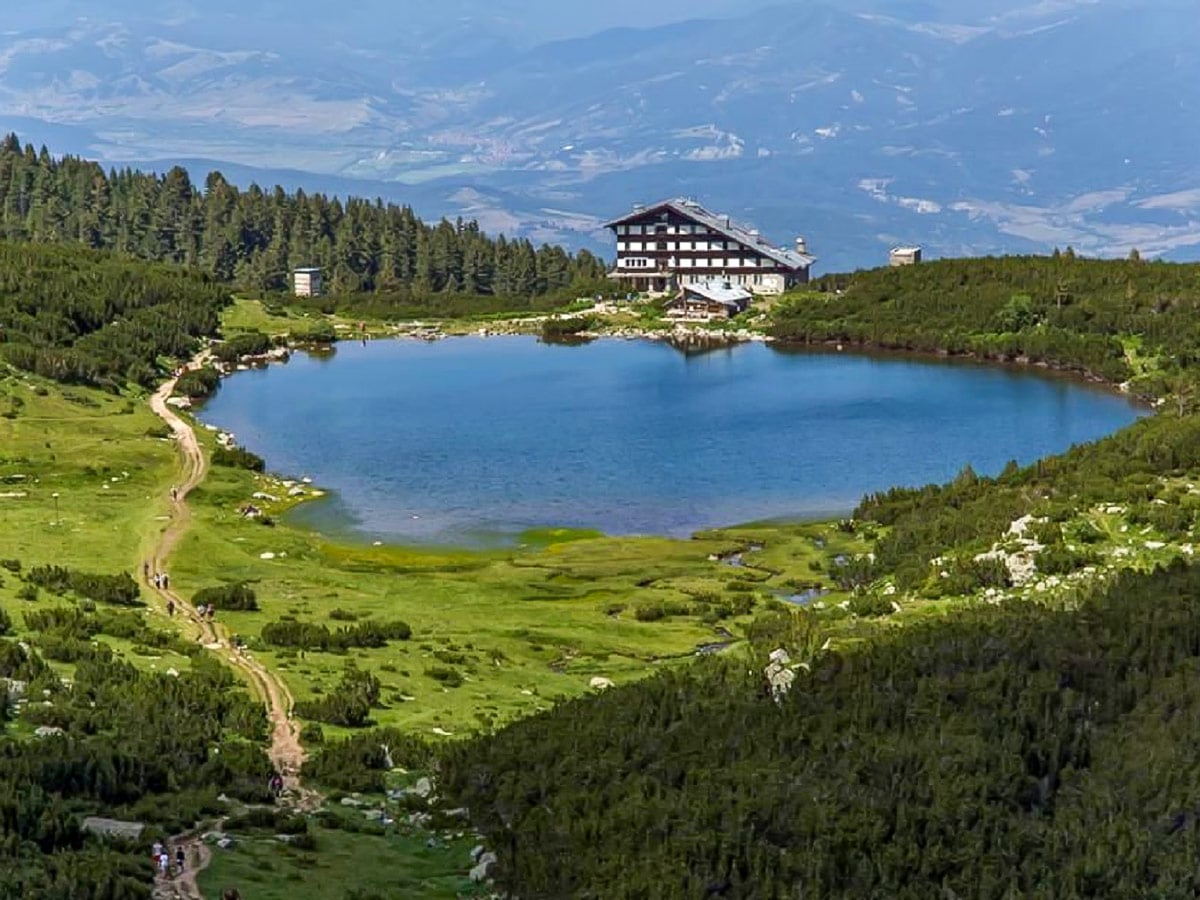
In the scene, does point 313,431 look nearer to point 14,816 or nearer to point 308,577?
point 308,577

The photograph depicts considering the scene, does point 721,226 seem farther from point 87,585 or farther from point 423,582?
point 87,585

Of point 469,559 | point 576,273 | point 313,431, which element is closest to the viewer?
point 469,559

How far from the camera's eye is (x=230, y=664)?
35.0 meters

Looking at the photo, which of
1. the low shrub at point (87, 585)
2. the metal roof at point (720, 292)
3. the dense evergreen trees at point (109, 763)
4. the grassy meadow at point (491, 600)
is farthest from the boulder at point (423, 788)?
the metal roof at point (720, 292)

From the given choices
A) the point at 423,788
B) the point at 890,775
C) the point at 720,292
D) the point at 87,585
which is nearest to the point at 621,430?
the point at 87,585

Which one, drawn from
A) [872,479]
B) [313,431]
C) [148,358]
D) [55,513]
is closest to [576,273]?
[148,358]

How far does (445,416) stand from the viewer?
7231cm

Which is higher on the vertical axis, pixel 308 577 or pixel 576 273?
pixel 576 273

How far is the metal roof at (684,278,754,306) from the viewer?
104600 mm

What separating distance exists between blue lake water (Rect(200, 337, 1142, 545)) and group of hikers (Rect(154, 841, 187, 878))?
87.9 ft

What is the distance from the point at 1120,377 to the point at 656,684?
55.2 meters

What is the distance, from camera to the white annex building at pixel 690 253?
113m

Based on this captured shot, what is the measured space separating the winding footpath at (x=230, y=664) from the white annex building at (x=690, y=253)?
58.8 meters

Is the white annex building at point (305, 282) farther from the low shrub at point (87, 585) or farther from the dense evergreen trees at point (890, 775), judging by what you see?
the dense evergreen trees at point (890, 775)
